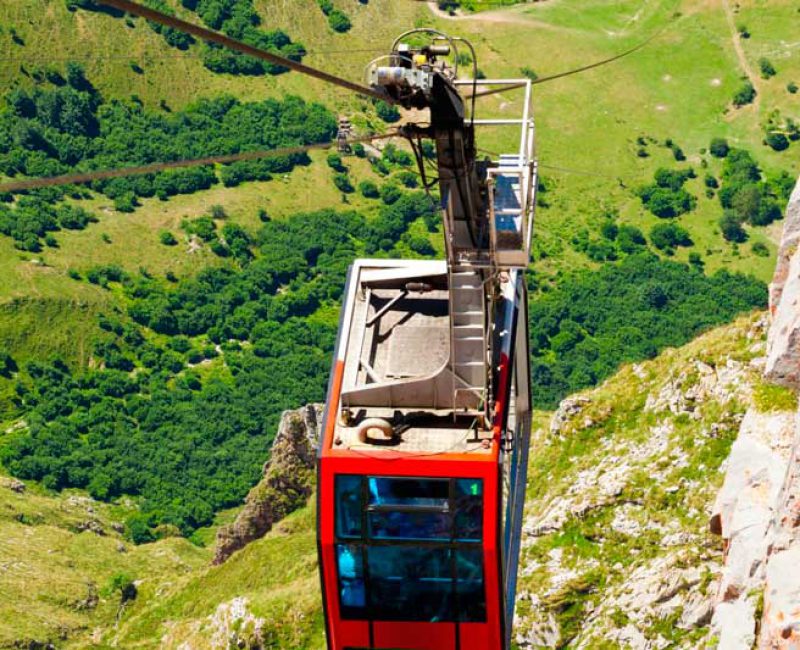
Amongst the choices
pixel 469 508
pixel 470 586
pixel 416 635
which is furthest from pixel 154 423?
pixel 469 508

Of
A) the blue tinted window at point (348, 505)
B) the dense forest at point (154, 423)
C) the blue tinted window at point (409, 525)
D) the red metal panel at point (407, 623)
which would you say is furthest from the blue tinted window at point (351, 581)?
the dense forest at point (154, 423)

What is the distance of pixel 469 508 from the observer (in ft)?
149

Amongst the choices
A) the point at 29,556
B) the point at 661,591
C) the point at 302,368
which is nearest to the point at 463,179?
the point at 661,591

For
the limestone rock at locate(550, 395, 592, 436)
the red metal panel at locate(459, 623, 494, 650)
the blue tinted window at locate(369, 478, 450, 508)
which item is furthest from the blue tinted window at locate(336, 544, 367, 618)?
the limestone rock at locate(550, 395, 592, 436)

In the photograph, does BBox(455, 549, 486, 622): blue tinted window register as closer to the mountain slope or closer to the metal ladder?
the metal ladder

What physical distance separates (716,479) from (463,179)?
22.3 metres

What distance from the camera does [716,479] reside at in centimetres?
6638

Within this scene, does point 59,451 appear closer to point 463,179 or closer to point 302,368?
point 302,368

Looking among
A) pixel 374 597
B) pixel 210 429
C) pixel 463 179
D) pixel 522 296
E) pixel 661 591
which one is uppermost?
pixel 463 179

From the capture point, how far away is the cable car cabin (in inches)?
1800

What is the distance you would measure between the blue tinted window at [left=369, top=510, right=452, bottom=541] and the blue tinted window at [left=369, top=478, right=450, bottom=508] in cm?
23

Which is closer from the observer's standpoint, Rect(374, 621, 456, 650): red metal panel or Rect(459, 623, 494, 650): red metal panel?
Rect(459, 623, 494, 650): red metal panel

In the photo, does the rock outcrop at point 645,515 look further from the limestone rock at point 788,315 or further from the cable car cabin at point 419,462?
the cable car cabin at point 419,462

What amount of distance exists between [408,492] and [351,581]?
106 inches
